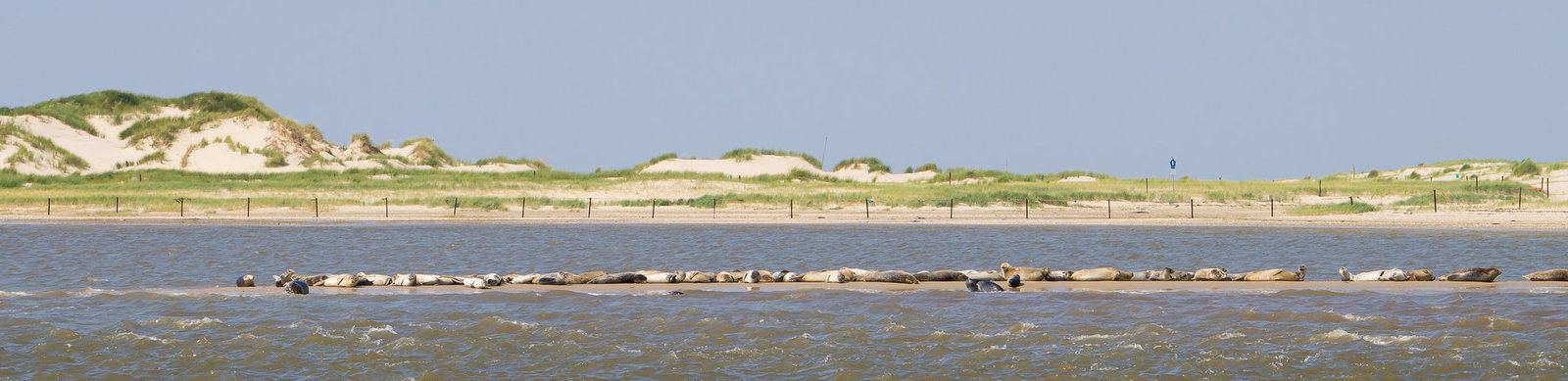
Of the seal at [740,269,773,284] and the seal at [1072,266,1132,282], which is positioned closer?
the seal at [1072,266,1132,282]

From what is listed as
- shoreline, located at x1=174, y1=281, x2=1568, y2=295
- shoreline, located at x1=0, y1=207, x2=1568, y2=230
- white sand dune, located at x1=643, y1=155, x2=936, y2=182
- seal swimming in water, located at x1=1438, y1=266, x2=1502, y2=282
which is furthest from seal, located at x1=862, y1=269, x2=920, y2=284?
white sand dune, located at x1=643, y1=155, x2=936, y2=182

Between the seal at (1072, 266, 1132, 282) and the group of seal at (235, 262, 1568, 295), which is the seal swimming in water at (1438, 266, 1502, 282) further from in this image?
the seal at (1072, 266, 1132, 282)

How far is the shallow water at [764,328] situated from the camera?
10.2 metres

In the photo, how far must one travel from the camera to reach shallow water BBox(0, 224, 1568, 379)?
33.6 feet

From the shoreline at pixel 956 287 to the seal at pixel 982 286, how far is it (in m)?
0.10

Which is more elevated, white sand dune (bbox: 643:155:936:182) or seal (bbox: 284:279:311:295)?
white sand dune (bbox: 643:155:936:182)

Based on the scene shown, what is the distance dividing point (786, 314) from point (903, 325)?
1447 mm

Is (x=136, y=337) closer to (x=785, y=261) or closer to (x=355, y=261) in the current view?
(x=355, y=261)

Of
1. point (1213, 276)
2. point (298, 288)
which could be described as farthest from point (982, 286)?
point (298, 288)

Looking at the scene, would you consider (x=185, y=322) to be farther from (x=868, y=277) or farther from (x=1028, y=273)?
(x=1028, y=273)

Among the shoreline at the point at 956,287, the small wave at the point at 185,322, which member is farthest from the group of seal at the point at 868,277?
the small wave at the point at 185,322

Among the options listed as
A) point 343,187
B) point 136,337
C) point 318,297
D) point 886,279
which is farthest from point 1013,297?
point 343,187

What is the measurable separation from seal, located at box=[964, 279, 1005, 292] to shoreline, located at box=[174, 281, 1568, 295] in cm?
10

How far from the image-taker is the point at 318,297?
577 inches
